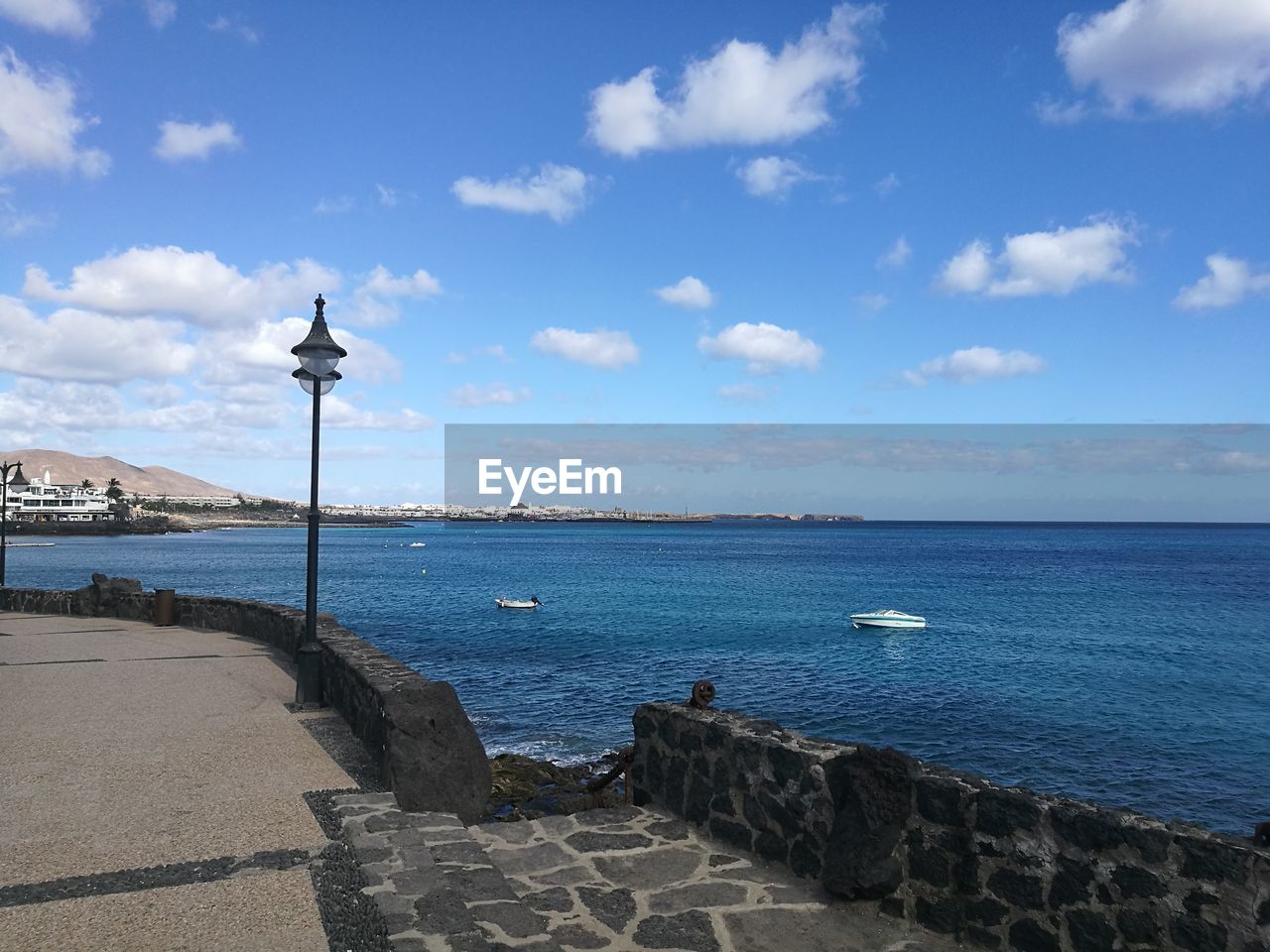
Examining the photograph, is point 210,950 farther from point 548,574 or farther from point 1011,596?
point 548,574

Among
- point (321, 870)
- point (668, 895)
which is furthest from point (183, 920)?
point (668, 895)

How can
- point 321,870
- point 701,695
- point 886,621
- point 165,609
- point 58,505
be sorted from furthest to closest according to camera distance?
1. point 58,505
2. point 886,621
3. point 165,609
4. point 701,695
5. point 321,870

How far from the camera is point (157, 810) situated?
651 cm

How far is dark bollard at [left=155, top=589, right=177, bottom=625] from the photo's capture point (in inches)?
703

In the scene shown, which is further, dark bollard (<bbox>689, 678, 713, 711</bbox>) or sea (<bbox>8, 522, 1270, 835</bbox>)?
sea (<bbox>8, 522, 1270, 835</bbox>)

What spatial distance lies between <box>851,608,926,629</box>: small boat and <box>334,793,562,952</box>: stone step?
37053mm

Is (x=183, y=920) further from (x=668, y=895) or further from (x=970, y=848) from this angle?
(x=970, y=848)

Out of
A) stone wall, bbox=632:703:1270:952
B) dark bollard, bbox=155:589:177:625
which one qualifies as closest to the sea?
dark bollard, bbox=155:589:177:625

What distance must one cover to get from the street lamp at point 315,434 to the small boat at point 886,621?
112ft

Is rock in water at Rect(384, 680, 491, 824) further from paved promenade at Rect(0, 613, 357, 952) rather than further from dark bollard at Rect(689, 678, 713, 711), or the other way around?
dark bollard at Rect(689, 678, 713, 711)

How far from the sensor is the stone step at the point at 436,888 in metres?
4.39

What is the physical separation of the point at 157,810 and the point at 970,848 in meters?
5.89

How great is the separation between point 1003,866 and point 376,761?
215 inches

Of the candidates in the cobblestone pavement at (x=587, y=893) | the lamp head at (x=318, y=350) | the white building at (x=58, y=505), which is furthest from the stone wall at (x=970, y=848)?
the white building at (x=58, y=505)
